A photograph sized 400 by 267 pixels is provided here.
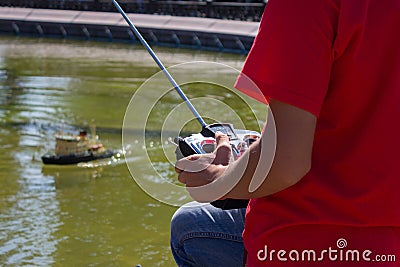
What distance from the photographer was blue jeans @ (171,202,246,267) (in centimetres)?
154

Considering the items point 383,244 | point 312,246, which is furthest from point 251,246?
point 383,244

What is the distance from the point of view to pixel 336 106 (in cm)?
119

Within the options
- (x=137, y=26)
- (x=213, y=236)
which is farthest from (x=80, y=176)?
(x=137, y=26)

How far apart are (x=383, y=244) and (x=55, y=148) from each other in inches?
191

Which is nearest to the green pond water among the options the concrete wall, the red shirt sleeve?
the red shirt sleeve

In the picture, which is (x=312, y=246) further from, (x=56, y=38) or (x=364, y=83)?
(x=56, y=38)

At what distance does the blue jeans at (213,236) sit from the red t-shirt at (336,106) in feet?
0.81

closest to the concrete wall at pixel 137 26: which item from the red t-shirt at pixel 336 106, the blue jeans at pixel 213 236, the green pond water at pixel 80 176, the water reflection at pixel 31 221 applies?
the green pond water at pixel 80 176

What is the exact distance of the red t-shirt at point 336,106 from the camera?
112 centimetres

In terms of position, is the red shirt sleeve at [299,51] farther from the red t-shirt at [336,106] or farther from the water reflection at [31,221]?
the water reflection at [31,221]

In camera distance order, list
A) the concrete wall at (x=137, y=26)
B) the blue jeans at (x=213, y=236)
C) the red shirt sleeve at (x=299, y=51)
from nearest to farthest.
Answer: the red shirt sleeve at (x=299, y=51) → the blue jeans at (x=213, y=236) → the concrete wall at (x=137, y=26)

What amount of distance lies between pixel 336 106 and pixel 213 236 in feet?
1.51

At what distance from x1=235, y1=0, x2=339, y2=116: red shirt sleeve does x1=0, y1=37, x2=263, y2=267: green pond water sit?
1.60ft

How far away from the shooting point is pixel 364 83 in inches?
46.3
